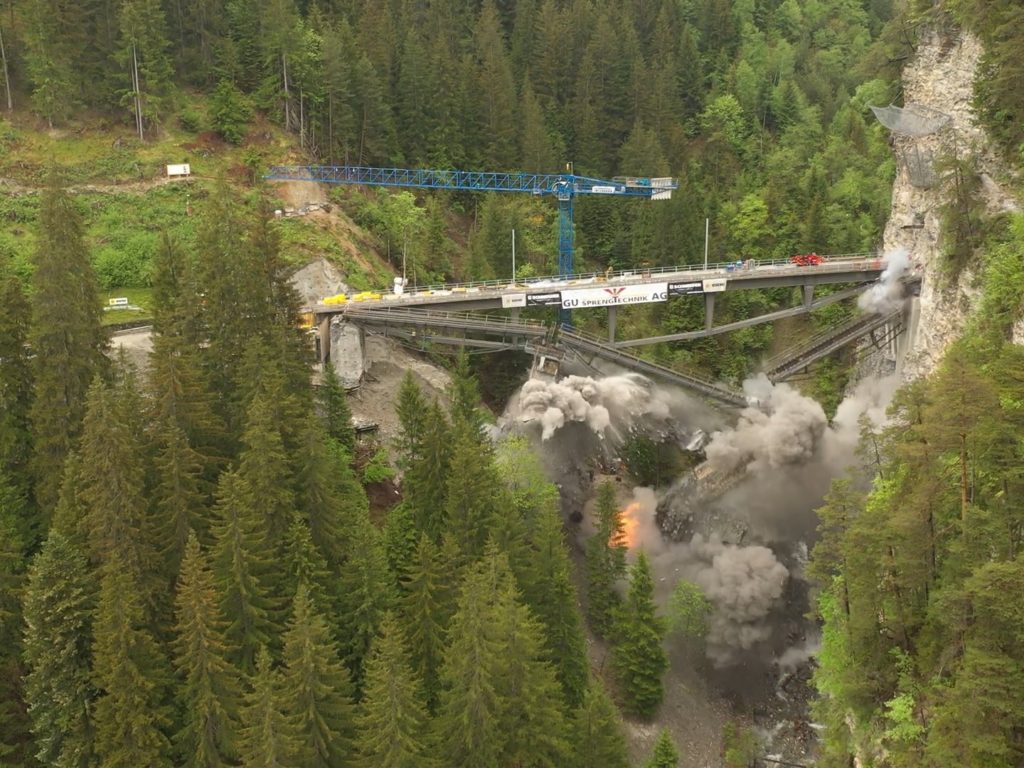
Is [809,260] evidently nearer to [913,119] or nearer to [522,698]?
[913,119]

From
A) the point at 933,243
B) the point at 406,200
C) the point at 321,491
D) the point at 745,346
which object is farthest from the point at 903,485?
the point at 406,200

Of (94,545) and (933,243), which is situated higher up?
(933,243)

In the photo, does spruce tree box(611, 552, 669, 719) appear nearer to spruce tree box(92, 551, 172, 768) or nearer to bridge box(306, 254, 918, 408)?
bridge box(306, 254, 918, 408)

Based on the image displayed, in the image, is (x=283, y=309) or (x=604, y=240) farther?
(x=604, y=240)

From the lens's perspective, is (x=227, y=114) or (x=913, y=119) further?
(x=227, y=114)

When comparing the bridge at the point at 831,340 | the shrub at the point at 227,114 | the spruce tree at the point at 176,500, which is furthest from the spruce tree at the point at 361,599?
the shrub at the point at 227,114

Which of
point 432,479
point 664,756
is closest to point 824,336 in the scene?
point 432,479

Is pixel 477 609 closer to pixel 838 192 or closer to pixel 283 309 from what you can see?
pixel 283 309
